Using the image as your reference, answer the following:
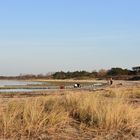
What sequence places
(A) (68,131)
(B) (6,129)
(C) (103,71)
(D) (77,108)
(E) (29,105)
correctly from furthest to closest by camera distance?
(C) (103,71) < (D) (77,108) < (E) (29,105) < (A) (68,131) < (B) (6,129)

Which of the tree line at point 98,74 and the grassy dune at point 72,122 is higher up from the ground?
the tree line at point 98,74

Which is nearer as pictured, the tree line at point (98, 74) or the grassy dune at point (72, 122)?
the grassy dune at point (72, 122)

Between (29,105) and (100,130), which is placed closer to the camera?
(100,130)

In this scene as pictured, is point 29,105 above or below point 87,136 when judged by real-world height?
above


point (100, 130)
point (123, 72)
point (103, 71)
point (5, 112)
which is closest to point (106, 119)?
point (100, 130)

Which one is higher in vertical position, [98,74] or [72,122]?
[98,74]

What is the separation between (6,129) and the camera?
843cm

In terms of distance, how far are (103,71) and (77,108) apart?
4710 inches

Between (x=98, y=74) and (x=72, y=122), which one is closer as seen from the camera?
(x=72, y=122)

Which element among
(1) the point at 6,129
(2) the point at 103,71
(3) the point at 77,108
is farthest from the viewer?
(2) the point at 103,71

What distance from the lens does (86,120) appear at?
9820 millimetres

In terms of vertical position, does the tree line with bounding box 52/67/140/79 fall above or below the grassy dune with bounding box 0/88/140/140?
above

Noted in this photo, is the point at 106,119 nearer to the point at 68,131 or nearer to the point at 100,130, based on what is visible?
the point at 100,130

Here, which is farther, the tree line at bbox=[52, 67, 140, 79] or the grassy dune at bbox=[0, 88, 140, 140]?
the tree line at bbox=[52, 67, 140, 79]
